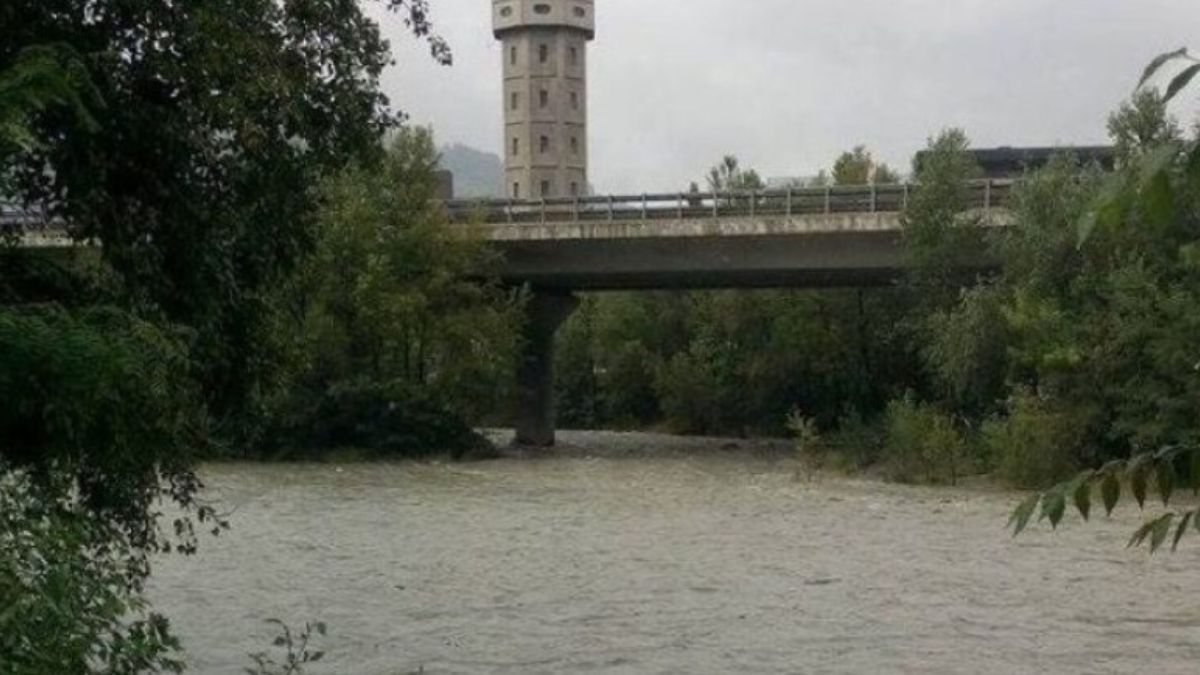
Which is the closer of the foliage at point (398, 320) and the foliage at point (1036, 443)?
the foliage at point (1036, 443)

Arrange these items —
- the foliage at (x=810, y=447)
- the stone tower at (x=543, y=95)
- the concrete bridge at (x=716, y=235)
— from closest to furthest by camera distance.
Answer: the foliage at (x=810, y=447) < the concrete bridge at (x=716, y=235) < the stone tower at (x=543, y=95)

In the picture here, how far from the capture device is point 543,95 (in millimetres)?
106438

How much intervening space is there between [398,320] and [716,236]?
373 inches

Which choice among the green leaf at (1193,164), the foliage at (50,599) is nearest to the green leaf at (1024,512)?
the green leaf at (1193,164)

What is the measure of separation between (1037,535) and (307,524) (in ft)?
40.8

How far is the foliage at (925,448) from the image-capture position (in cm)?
3756

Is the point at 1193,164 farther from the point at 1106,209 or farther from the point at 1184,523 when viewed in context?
the point at 1184,523

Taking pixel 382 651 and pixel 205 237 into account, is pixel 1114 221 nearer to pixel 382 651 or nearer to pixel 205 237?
pixel 205 237

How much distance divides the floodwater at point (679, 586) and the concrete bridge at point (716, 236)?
10244 mm

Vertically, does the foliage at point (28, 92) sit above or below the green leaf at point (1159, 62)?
above

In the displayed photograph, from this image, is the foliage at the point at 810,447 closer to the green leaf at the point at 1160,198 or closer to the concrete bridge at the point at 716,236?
the concrete bridge at the point at 716,236

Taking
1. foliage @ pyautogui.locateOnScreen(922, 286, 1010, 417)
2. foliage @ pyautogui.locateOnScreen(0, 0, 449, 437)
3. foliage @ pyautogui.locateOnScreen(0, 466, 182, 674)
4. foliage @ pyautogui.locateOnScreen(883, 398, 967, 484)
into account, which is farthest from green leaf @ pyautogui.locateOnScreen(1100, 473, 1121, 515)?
foliage @ pyautogui.locateOnScreen(922, 286, 1010, 417)

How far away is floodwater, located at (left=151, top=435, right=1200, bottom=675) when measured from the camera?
51.8ft

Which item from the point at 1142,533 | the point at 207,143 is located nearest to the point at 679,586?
the point at 207,143
